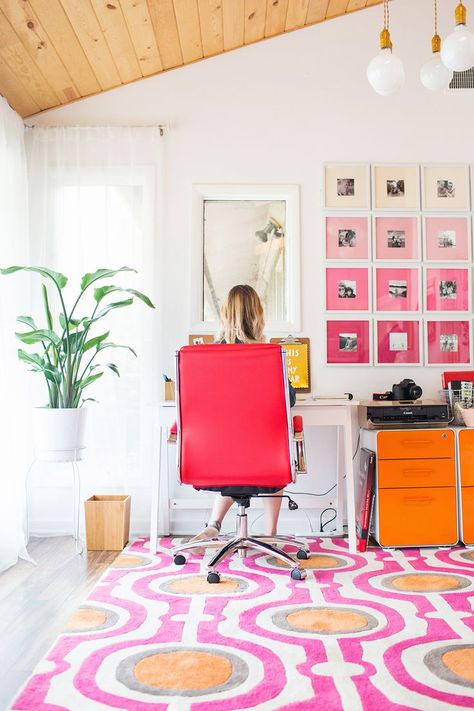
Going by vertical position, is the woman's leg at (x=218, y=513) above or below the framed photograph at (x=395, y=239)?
below

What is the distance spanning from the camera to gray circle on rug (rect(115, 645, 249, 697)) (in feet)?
5.37

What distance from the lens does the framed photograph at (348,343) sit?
375cm

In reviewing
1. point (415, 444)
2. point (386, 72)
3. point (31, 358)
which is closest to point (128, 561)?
point (31, 358)

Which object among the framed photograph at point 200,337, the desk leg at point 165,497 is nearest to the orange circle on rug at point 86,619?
the desk leg at point 165,497

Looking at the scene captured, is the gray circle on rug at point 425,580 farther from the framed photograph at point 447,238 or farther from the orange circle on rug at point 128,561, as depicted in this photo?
the framed photograph at point 447,238

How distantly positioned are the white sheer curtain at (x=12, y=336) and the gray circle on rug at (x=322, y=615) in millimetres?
1381

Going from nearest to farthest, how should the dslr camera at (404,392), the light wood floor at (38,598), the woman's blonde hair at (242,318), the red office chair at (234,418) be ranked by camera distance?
the light wood floor at (38,598) < the red office chair at (234,418) < the woman's blonde hair at (242,318) < the dslr camera at (404,392)

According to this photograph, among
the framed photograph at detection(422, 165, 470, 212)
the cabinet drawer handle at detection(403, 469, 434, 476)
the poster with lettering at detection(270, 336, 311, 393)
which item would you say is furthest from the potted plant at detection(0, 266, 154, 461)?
the framed photograph at detection(422, 165, 470, 212)

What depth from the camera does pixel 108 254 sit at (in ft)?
12.2

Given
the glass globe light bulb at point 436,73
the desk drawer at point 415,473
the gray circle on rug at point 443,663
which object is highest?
the glass globe light bulb at point 436,73

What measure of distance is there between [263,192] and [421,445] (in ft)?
5.61

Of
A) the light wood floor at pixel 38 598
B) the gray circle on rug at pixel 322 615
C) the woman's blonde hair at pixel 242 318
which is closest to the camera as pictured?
the light wood floor at pixel 38 598

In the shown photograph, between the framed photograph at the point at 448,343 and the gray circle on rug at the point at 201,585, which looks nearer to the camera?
the gray circle on rug at the point at 201,585

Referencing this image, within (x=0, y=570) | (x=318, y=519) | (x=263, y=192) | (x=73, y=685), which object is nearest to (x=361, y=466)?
(x=318, y=519)
